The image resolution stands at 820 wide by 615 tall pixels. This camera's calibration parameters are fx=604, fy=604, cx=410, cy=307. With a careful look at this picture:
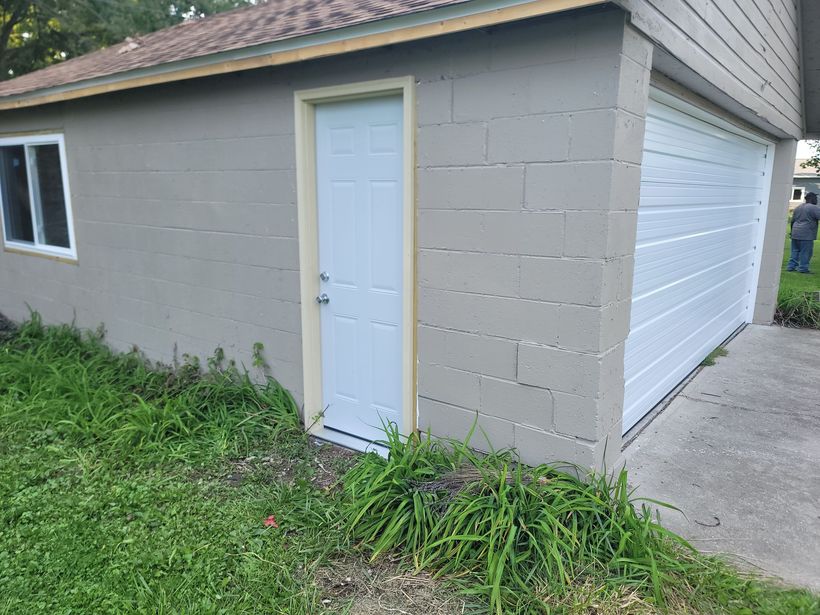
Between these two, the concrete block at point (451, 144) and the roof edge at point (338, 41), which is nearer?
the roof edge at point (338, 41)

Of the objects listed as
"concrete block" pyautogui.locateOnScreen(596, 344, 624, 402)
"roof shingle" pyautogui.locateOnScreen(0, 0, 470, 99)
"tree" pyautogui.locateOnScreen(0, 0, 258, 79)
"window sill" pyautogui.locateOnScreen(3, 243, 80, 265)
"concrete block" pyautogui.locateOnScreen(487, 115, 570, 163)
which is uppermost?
"tree" pyautogui.locateOnScreen(0, 0, 258, 79)

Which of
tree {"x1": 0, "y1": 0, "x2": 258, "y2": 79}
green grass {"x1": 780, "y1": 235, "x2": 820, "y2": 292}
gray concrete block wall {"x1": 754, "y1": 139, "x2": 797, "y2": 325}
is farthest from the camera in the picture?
tree {"x1": 0, "y1": 0, "x2": 258, "y2": 79}

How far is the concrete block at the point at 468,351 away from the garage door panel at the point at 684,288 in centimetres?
111

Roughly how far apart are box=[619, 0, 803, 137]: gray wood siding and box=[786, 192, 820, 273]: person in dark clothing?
6267 millimetres

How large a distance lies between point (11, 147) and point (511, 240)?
21.5 ft

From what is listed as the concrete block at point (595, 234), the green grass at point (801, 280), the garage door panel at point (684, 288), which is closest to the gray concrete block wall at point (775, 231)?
the garage door panel at point (684, 288)

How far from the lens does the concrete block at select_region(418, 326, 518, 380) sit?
3.52 meters

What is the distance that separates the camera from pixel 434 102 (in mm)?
3609

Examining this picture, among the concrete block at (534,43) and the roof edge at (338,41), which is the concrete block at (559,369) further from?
the roof edge at (338,41)

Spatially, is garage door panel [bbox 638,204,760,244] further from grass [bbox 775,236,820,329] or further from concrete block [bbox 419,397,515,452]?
grass [bbox 775,236,820,329]

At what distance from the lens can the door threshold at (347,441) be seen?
14.2ft

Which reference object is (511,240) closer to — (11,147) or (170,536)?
(170,536)

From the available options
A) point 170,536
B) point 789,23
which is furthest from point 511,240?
Result: point 789,23

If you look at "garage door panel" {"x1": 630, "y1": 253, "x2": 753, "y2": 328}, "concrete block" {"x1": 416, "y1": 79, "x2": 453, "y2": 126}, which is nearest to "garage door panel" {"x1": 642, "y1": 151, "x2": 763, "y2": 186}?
"garage door panel" {"x1": 630, "y1": 253, "x2": 753, "y2": 328}
